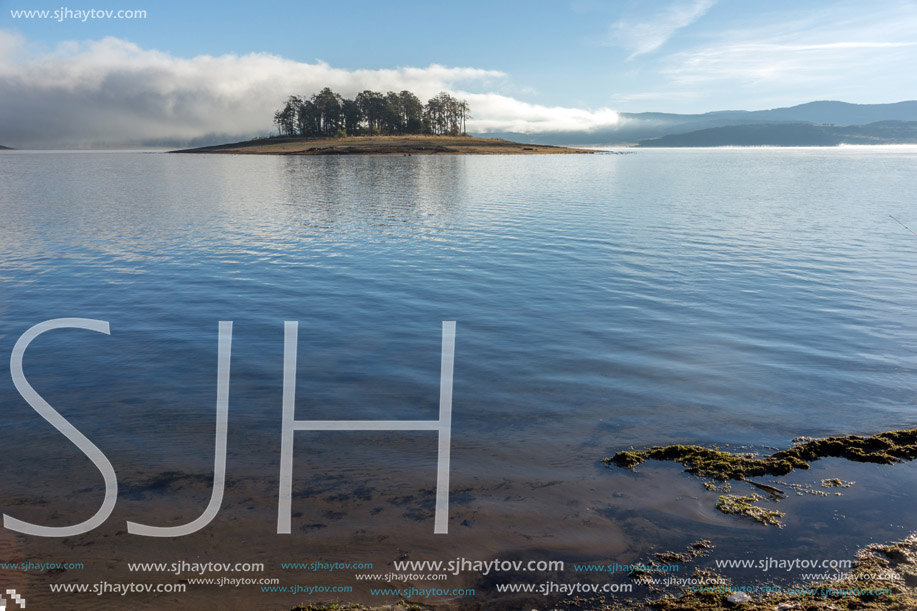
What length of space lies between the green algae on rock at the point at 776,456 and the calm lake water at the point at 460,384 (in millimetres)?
289

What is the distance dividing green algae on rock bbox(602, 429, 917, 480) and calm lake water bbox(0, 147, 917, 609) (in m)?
0.29

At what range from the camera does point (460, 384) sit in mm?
11148

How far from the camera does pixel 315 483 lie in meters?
7.69

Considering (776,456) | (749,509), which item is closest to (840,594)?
(749,509)

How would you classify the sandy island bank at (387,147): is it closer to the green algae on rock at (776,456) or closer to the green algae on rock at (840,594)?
the green algae on rock at (776,456)

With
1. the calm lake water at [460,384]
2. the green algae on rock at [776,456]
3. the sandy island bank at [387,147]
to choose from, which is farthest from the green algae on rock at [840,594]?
the sandy island bank at [387,147]

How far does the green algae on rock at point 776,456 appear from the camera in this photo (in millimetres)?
7895

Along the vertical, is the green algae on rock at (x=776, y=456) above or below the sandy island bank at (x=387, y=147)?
below

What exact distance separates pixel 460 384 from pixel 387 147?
516ft

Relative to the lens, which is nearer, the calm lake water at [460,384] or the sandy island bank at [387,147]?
the calm lake water at [460,384]

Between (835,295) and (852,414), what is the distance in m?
9.30

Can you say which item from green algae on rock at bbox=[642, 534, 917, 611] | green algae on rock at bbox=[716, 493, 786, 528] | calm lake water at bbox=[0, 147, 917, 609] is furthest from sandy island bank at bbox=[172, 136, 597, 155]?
green algae on rock at bbox=[642, 534, 917, 611]

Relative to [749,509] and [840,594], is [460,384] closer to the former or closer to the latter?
[749,509]

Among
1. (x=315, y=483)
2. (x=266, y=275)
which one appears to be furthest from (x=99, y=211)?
(x=315, y=483)
